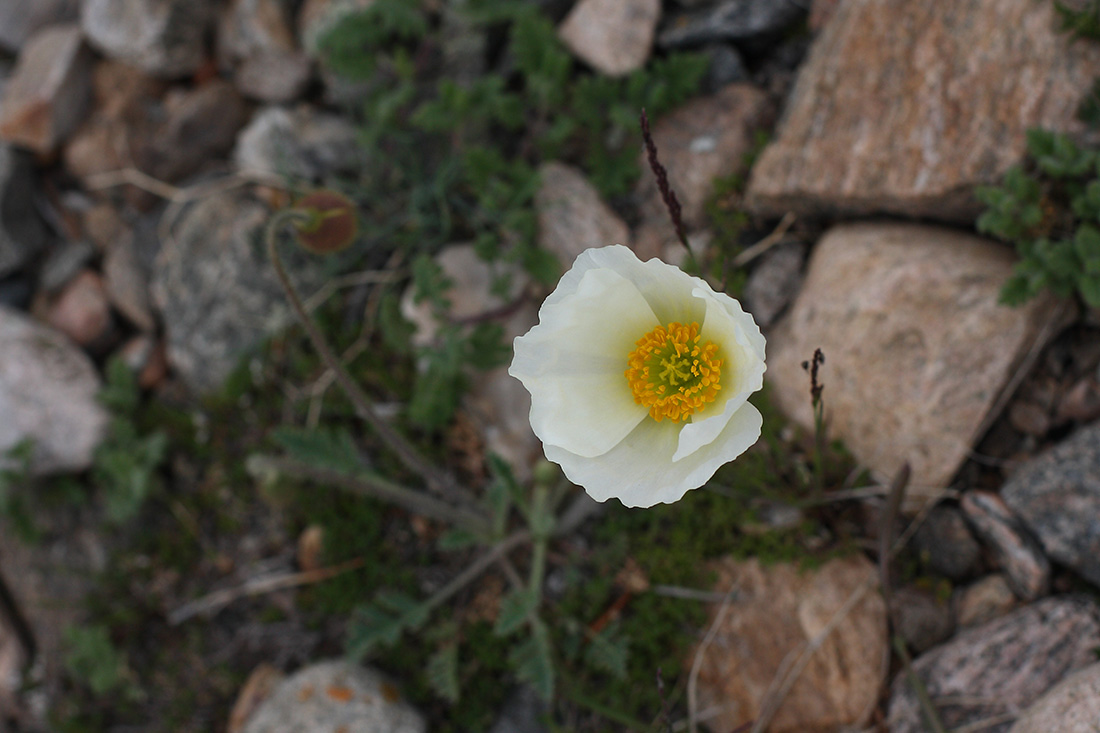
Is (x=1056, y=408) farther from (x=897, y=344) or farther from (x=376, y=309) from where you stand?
(x=376, y=309)

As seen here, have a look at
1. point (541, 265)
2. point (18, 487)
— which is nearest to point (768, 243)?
point (541, 265)

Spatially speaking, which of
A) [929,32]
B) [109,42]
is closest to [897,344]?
[929,32]

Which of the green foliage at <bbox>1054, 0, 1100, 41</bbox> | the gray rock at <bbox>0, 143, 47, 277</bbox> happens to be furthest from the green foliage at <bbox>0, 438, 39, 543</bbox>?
the green foliage at <bbox>1054, 0, 1100, 41</bbox>

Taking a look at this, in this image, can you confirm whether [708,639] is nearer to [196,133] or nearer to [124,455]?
[124,455]

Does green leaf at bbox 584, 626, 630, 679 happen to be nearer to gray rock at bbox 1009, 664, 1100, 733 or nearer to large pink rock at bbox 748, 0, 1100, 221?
gray rock at bbox 1009, 664, 1100, 733

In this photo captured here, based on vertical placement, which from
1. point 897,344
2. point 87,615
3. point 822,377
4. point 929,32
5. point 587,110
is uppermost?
point 929,32

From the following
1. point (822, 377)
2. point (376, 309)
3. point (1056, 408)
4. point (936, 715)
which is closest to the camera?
point (936, 715)
